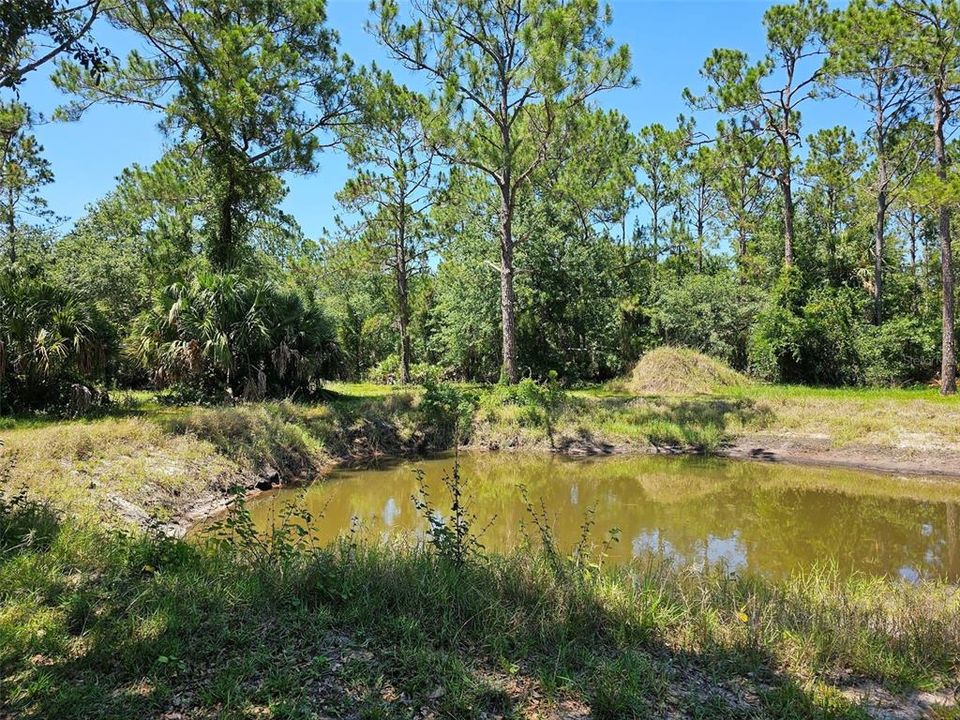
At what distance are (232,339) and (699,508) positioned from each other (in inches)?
431

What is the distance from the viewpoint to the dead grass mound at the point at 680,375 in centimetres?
2045

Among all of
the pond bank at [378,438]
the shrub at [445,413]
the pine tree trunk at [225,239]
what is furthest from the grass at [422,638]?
the pine tree trunk at [225,239]

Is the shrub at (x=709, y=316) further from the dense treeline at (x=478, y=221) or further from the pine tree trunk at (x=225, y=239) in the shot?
the pine tree trunk at (x=225, y=239)

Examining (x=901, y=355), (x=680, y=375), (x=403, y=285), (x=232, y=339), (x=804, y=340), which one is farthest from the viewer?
(x=403, y=285)

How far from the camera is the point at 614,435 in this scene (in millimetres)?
15344

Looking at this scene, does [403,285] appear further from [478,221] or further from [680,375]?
[680,375]

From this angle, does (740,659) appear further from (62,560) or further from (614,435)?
(614,435)

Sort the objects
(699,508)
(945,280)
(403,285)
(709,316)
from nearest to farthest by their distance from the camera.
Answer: (699,508) < (945,280) < (709,316) < (403,285)

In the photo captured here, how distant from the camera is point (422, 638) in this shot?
365 centimetres

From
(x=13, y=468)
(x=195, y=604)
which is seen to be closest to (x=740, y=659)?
(x=195, y=604)

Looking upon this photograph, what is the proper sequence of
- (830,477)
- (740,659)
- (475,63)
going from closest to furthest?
(740,659) → (830,477) → (475,63)

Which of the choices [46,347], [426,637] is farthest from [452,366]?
[426,637]

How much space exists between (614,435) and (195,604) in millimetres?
12627

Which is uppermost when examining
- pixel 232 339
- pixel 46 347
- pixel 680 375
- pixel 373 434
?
pixel 232 339
